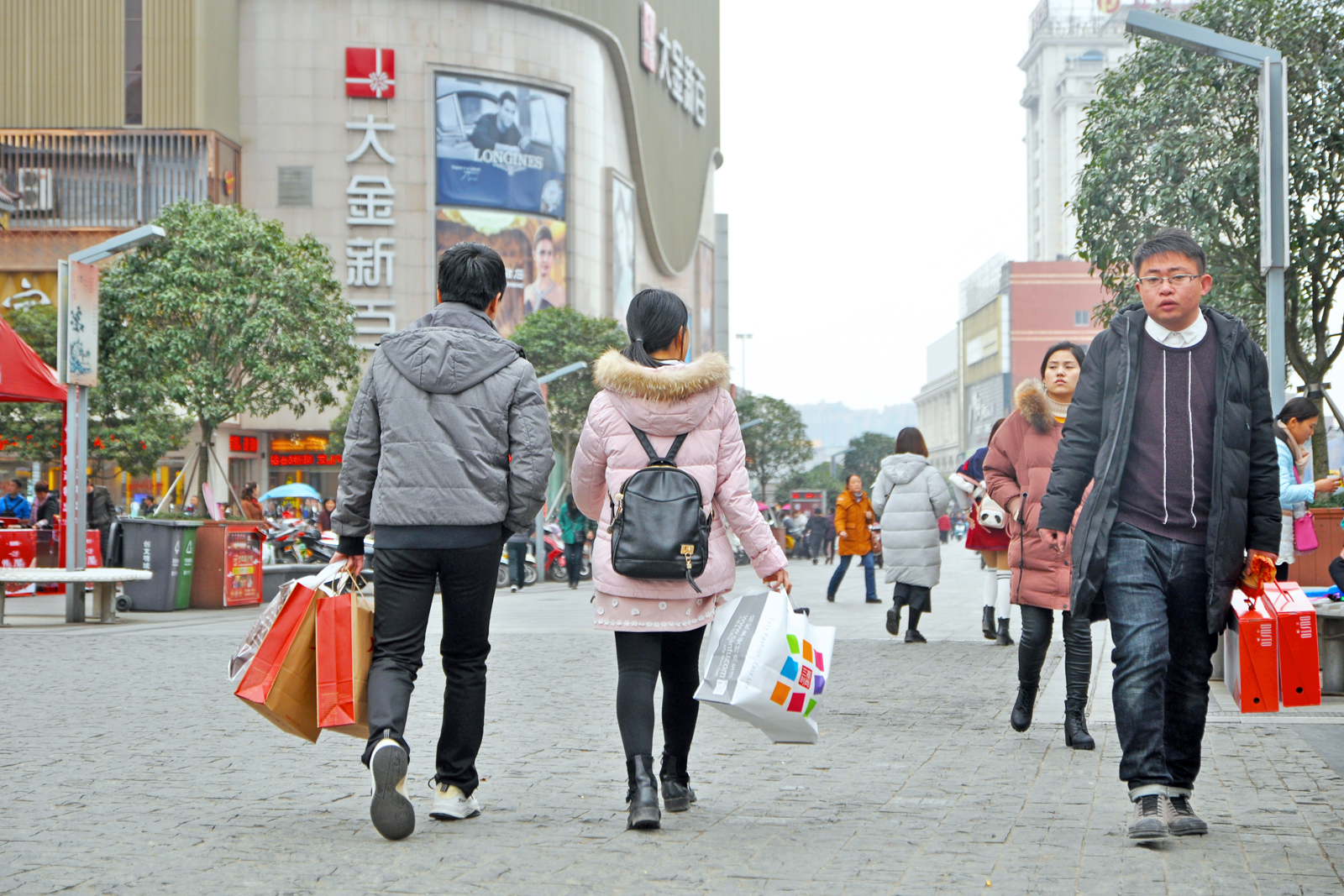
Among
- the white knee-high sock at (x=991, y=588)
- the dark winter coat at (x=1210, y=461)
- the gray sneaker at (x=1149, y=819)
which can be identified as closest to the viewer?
the gray sneaker at (x=1149, y=819)

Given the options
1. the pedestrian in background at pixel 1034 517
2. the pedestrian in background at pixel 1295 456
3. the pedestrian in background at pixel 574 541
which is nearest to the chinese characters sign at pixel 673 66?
the pedestrian in background at pixel 574 541

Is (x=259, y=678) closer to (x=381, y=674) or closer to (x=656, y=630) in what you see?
(x=381, y=674)

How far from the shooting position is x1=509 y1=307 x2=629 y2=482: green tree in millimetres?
44656

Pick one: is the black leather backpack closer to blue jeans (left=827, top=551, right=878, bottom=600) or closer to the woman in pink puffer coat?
the woman in pink puffer coat

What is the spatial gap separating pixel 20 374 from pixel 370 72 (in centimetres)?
4076

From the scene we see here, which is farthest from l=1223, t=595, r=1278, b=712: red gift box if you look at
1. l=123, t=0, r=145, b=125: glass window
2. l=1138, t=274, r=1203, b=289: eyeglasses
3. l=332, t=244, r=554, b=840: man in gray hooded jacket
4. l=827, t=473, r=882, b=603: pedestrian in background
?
l=123, t=0, r=145, b=125: glass window

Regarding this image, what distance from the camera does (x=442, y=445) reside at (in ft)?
14.3

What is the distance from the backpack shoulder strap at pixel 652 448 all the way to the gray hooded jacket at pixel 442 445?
0.28 metres

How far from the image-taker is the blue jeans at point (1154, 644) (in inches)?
164

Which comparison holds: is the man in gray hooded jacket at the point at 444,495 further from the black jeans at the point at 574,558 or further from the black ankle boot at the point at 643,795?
the black jeans at the point at 574,558

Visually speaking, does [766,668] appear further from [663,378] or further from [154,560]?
[154,560]

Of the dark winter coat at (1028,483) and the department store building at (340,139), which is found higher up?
the department store building at (340,139)

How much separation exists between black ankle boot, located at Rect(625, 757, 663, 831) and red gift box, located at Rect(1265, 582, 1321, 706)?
2.06 meters

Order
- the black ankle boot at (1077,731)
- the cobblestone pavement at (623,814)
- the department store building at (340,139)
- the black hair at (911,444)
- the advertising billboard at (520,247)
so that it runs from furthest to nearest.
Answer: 1. the advertising billboard at (520,247)
2. the department store building at (340,139)
3. the black hair at (911,444)
4. the black ankle boot at (1077,731)
5. the cobblestone pavement at (623,814)
